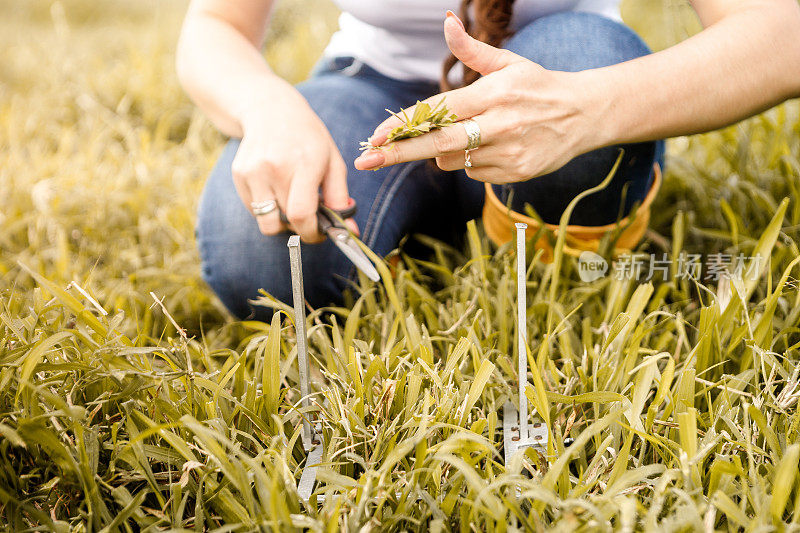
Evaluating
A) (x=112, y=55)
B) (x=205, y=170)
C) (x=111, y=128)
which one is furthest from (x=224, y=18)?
(x=112, y=55)

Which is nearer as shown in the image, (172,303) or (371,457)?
(371,457)

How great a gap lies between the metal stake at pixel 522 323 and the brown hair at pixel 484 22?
0.44m

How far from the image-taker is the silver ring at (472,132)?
0.78m

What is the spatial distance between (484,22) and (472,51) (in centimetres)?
29

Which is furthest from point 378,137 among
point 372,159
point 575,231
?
point 575,231

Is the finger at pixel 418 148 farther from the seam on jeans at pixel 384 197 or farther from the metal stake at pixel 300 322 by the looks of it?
the seam on jeans at pixel 384 197

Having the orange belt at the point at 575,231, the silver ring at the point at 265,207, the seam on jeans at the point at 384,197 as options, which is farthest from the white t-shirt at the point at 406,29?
the silver ring at the point at 265,207

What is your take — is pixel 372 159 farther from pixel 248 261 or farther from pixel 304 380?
pixel 248 261

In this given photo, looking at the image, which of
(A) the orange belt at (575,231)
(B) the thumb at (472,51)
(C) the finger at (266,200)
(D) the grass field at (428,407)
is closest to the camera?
(D) the grass field at (428,407)

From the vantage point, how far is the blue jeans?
1054 millimetres

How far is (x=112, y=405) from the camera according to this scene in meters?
0.75

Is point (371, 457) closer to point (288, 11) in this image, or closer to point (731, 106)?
point (731, 106)

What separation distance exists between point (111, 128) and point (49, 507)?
152 centimetres

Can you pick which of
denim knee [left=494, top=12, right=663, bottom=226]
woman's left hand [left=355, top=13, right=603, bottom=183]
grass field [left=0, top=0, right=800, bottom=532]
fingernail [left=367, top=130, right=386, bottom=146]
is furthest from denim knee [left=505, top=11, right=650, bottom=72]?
fingernail [left=367, top=130, right=386, bottom=146]
